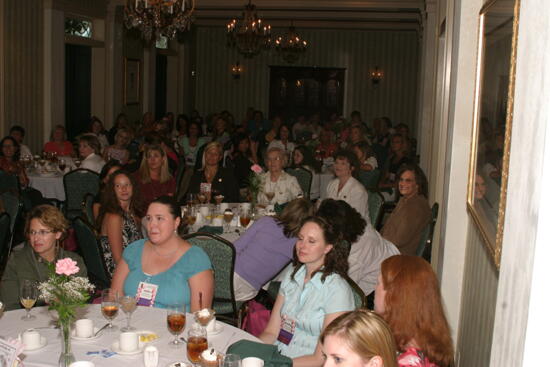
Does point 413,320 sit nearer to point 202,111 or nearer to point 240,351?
point 240,351

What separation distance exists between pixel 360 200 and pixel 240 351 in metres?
4.13

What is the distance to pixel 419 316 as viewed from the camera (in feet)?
8.57

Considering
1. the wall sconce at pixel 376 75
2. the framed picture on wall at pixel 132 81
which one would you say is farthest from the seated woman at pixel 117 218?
the wall sconce at pixel 376 75

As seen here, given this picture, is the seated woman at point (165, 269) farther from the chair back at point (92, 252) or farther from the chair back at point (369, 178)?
the chair back at point (369, 178)

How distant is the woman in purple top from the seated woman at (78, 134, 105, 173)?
13.4 ft

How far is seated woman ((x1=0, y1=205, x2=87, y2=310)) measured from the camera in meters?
3.87

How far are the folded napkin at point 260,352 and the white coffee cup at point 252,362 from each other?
0.37 feet

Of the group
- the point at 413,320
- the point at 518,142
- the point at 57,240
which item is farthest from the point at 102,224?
the point at 518,142

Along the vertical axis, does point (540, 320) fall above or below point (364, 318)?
above

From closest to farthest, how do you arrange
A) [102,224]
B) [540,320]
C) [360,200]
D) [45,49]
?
[540,320] < [102,224] < [360,200] < [45,49]

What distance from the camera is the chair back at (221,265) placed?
4.43m

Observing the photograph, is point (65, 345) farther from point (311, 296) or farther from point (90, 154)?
point (90, 154)

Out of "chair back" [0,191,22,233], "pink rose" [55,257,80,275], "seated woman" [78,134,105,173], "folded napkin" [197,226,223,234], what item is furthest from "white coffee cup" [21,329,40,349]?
"seated woman" [78,134,105,173]

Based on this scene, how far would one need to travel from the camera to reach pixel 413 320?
2.61m
